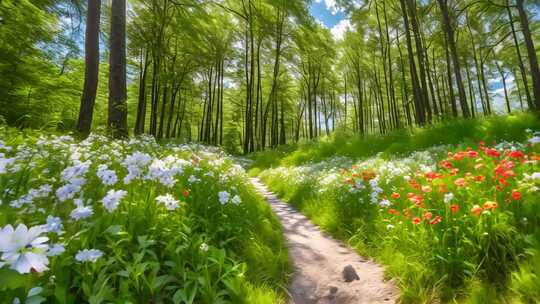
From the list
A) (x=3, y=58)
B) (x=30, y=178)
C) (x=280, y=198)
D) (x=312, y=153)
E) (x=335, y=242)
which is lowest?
(x=335, y=242)

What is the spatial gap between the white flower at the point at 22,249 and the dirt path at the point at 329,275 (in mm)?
2283

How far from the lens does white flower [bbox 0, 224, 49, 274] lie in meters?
0.88

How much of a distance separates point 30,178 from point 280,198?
19.5ft

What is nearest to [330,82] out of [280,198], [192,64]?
[192,64]

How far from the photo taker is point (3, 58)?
8.15 metres

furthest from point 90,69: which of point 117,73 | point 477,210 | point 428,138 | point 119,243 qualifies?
point 428,138

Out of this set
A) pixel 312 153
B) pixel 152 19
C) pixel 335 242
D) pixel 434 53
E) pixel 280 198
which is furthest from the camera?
pixel 434 53

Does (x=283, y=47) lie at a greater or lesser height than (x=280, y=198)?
greater

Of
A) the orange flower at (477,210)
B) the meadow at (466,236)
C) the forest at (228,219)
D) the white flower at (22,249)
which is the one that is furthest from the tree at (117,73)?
the orange flower at (477,210)

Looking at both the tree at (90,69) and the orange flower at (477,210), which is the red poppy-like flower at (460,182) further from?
the tree at (90,69)

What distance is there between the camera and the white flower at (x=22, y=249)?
88cm

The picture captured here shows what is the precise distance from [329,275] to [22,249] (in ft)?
9.20

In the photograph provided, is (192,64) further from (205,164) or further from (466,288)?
(466,288)

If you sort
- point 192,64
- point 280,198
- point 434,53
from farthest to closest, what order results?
point 434,53, point 192,64, point 280,198
